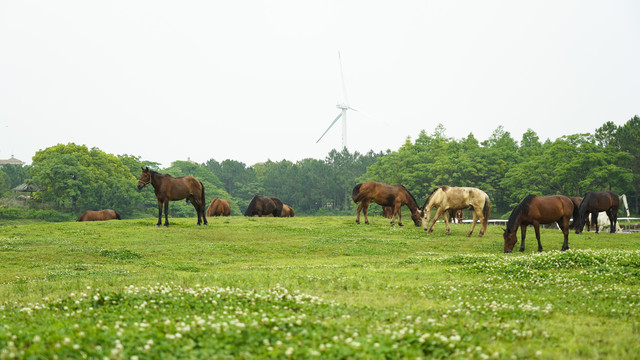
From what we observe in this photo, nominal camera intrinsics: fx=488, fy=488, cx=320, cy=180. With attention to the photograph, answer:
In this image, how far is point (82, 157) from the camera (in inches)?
3246

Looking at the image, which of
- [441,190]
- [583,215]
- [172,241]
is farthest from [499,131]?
[172,241]

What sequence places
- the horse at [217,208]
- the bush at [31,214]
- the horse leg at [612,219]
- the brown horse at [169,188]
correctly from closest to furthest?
the brown horse at [169,188] < the horse leg at [612,219] < the horse at [217,208] < the bush at [31,214]

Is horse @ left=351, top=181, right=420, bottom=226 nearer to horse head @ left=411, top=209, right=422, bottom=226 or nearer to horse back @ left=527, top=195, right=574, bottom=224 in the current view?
horse head @ left=411, top=209, right=422, bottom=226

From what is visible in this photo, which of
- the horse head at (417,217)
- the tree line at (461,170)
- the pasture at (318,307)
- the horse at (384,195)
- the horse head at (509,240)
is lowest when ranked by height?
the pasture at (318,307)

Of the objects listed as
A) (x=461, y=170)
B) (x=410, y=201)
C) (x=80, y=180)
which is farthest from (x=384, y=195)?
(x=80, y=180)

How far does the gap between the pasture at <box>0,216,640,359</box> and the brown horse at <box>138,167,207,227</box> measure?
9199 millimetres

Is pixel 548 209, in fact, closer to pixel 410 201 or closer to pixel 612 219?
pixel 410 201

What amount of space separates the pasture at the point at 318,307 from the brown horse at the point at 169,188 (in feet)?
30.2

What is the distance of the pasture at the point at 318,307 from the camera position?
19.2 feet

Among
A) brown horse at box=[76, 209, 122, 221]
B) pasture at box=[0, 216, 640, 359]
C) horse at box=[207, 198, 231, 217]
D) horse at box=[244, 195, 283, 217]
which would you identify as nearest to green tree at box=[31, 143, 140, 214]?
brown horse at box=[76, 209, 122, 221]

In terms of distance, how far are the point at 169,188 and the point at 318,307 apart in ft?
71.6

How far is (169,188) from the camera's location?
28094 millimetres

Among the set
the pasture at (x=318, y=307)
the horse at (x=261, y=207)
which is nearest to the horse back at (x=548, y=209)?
the pasture at (x=318, y=307)

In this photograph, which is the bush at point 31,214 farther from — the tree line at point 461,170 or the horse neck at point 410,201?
the horse neck at point 410,201
